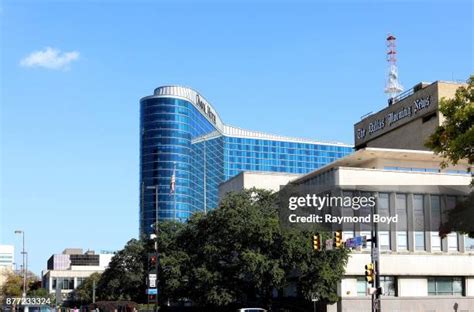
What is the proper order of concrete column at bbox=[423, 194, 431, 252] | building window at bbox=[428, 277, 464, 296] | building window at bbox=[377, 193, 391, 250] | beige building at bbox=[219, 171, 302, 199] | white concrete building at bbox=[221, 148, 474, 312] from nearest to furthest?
white concrete building at bbox=[221, 148, 474, 312]
building window at bbox=[377, 193, 391, 250]
concrete column at bbox=[423, 194, 431, 252]
building window at bbox=[428, 277, 464, 296]
beige building at bbox=[219, 171, 302, 199]

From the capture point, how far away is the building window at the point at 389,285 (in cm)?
6475

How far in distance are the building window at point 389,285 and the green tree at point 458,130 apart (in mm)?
38868

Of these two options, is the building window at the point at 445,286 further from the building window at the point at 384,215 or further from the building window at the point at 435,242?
the building window at the point at 384,215

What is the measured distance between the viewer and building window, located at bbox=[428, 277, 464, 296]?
6638 centimetres

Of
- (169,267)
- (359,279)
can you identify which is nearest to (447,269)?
(359,279)

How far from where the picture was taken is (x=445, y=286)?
6688cm

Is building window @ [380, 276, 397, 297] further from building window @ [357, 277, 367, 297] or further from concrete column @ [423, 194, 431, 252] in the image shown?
concrete column @ [423, 194, 431, 252]

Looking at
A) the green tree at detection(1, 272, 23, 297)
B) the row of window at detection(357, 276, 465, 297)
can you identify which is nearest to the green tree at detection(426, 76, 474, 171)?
the row of window at detection(357, 276, 465, 297)

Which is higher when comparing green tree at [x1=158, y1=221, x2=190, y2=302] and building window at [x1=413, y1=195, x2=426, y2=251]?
building window at [x1=413, y1=195, x2=426, y2=251]

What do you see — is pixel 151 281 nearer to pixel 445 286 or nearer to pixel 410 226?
pixel 410 226

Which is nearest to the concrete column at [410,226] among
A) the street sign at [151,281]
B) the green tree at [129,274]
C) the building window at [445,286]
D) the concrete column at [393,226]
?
the concrete column at [393,226]

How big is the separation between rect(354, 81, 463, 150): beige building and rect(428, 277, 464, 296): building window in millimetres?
18146

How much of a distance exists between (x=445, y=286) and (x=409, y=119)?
26.9 m

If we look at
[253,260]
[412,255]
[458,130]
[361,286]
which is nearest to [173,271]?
[253,260]
